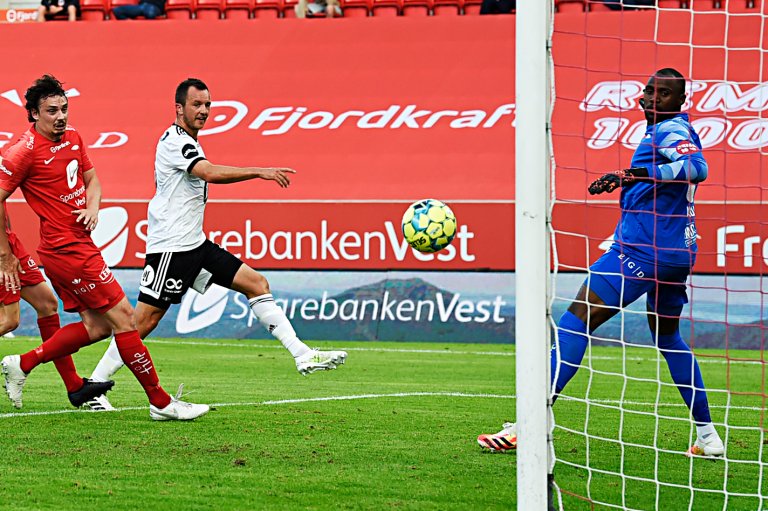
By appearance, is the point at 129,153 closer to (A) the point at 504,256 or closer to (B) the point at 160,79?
(B) the point at 160,79

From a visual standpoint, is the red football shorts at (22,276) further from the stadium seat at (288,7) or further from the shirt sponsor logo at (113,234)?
the stadium seat at (288,7)

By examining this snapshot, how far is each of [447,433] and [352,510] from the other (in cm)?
198

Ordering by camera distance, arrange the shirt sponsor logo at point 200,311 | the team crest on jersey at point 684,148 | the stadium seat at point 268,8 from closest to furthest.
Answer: the team crest on jersey at point 684,148
the shirt sponsor logo at point 200,311
the stadium seat at point 268,8

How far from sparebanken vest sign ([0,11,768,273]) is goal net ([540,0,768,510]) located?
6 centimetres

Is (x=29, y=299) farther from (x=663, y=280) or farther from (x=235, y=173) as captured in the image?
(x=663, y=280)

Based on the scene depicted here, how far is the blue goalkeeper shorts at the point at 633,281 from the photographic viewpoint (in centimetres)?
546

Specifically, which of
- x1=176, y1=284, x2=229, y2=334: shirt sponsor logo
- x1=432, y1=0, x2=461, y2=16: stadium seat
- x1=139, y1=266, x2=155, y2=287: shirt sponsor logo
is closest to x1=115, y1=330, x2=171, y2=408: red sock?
x1=139, y1=266, x2=155, y2=287: shirt sponsor logo

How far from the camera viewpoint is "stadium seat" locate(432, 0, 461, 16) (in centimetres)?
1703

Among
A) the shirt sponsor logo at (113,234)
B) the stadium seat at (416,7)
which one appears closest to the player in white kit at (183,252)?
the shirt sponsor logo at (113,234)

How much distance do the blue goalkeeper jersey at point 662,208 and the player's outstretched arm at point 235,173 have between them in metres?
1.86

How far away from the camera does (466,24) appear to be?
52.5 ft

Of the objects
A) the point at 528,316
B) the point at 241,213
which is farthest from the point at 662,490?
the point at 241,213

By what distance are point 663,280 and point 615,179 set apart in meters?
0.83

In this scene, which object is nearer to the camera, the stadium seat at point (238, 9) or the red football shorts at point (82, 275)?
the red football shorts at point (82, 275)
